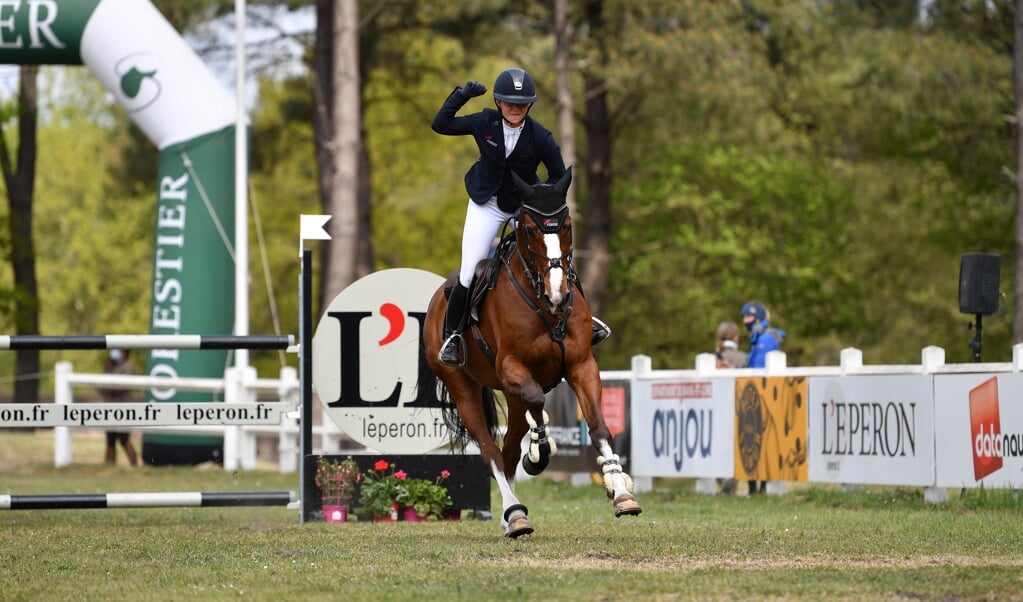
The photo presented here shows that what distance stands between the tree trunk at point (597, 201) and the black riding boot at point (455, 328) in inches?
1011

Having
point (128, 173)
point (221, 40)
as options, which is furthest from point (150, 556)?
point (128, 173)

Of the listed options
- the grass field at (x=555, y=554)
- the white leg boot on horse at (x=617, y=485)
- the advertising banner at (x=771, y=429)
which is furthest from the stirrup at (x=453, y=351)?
the advertising banner at (x=771, y=429)

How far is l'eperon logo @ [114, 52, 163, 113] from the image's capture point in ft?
74.4

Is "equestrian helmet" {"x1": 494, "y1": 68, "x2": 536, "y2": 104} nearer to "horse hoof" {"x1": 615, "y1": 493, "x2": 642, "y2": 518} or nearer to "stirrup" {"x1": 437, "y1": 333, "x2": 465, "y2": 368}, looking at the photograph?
"stirrup" {"x1": 437, "y1": 333, "x2": 465, "y2": 368}

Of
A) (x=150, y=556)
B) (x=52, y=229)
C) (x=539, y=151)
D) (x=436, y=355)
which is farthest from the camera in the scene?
(x=52, y=229)

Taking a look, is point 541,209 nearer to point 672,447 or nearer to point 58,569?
point 58,569

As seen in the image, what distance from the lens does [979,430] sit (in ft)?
42.5

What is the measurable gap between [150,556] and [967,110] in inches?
972

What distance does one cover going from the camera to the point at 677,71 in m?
32.1

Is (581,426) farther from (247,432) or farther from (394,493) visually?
(394,493)

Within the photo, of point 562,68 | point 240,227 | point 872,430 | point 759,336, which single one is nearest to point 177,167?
point 240,227

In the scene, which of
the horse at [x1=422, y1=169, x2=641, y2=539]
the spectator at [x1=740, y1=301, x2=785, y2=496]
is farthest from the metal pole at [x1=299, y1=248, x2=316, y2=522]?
the spectator at [x1=740, y1=301, x2=785, y2=496]

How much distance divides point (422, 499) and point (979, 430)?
4644 mm

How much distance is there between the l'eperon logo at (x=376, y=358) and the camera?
40.0ft
